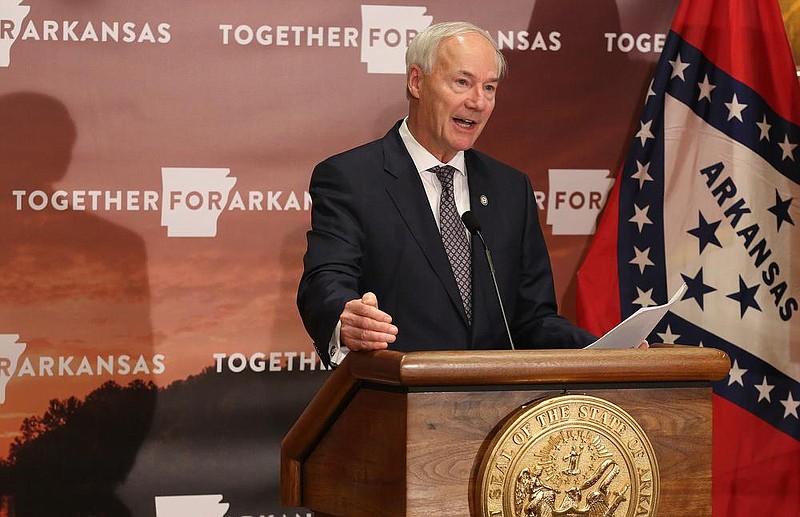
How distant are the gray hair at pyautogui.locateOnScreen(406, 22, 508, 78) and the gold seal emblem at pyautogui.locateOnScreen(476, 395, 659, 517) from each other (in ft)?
3.58

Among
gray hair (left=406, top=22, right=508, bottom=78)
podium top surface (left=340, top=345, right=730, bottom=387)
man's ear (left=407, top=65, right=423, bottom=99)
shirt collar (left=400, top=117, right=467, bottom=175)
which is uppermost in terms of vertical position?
gray hair (left=406, top=22, right=508, bottom=78)

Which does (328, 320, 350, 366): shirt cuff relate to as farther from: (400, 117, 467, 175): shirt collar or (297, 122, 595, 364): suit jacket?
(400, 117, 467, 175): shirt collar

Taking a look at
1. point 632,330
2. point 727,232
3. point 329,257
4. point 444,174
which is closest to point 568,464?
point 632,330

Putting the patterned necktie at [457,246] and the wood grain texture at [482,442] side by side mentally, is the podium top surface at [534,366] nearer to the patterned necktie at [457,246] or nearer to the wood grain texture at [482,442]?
the wood grain texture at [482,442]

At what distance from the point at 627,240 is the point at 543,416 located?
7.14 ft

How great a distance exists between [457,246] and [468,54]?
1.55 feet

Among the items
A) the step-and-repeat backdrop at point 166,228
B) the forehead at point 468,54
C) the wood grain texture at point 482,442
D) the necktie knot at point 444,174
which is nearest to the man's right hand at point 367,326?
the wood grain texture at point 482,442

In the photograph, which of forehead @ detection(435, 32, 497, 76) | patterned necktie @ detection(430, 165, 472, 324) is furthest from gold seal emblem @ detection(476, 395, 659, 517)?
forehead @ detection(435, 32, 497, 76)

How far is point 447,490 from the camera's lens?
1.85m

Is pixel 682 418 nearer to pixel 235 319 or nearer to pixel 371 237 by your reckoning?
pixel 371 237

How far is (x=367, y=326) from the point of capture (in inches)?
76.6

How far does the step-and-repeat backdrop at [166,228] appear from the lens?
12.1 ft

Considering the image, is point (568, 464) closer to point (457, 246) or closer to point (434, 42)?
point (457, 246)

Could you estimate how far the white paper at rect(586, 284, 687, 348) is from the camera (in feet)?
6.63
